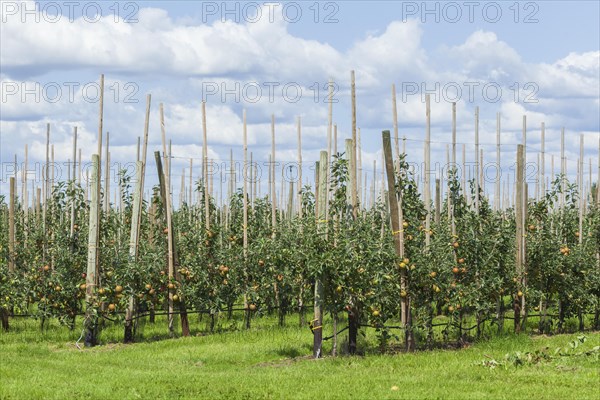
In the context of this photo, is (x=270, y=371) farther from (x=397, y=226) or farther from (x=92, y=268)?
(x=92, y=268)

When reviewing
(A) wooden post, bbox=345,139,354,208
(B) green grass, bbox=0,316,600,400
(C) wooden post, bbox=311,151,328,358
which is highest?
(A) wooden post, bbox=345,139,354,208

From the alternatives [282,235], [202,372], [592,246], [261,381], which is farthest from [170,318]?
[592,246]

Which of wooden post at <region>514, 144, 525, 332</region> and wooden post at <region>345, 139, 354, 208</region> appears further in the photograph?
wooden post at <region>514, 144, 525, 332</region>

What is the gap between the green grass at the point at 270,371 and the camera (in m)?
13.6

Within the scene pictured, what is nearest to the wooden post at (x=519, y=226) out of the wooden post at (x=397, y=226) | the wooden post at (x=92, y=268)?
the wooden post at (x=397, y=226)

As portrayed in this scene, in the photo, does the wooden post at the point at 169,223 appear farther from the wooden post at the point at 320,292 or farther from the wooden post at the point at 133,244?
the wooden post at the point at 320,292

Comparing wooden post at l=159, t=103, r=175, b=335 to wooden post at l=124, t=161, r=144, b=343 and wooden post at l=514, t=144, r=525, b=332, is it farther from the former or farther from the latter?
wooden post at l=514, t=144, r=525, b=332

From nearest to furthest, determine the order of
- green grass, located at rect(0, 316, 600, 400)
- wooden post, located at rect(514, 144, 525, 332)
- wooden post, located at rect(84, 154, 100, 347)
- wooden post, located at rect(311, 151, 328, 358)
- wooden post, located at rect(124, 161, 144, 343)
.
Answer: green grass, located at rect(0, 316, 600, 400)
wooden post, located at rect(311, 151, 328, 358)
wooden post, located at rect(514, 144, 525, 332)
wooden post, located at rect(84, 154, 100, 347)
wooden post, located at rect(124, 161, 144, 343)

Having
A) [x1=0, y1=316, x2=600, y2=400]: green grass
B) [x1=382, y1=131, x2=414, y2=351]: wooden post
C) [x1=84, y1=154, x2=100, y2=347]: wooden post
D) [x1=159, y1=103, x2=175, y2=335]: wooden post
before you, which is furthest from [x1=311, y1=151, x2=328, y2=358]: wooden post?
[x1=84, y1=154, x2=100, y2=347]: wooden post

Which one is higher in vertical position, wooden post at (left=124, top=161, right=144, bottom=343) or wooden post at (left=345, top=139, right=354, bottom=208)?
wooden post at (left=345, top=139, right=354, bottom=208)

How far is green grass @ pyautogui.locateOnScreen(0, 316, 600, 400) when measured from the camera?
13.6 metres

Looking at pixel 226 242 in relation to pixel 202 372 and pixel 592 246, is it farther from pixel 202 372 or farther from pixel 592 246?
pixel 592 246

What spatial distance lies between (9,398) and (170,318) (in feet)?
28.3

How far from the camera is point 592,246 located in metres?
23.3
